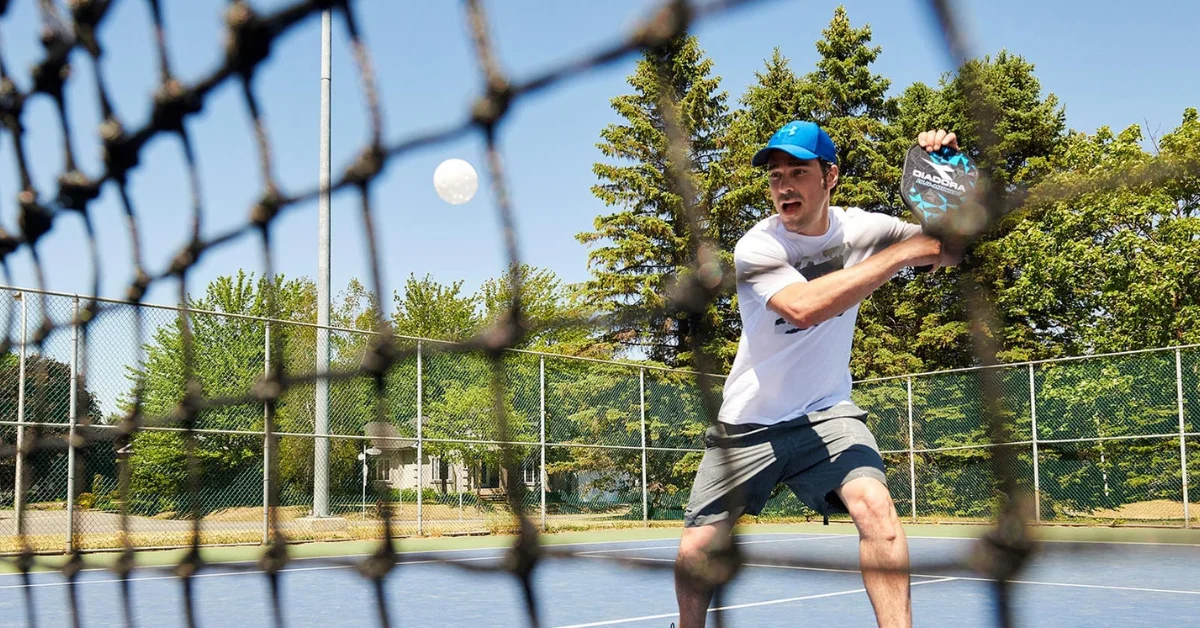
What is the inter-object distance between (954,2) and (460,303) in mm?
19676

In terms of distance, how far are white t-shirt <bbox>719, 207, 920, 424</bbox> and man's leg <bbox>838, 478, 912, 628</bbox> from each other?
27 centimetres

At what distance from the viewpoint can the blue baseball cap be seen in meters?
2.47

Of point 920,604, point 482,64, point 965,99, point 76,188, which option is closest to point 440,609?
point 920,604

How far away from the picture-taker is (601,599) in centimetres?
668

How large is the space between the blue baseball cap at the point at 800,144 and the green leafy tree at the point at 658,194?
0.18 metres

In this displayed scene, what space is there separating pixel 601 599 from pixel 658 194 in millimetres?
2752

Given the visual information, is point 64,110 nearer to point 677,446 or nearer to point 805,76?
point 677,446

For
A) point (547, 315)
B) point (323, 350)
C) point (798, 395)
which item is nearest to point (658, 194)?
point (547, 315)

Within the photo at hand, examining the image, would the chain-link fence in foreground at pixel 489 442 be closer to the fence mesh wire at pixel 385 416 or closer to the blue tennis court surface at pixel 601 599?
the fence mesh wire at pixel 385 416

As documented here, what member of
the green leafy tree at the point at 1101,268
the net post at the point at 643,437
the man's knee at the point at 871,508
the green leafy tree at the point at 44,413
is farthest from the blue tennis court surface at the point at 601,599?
the net post at the point at 643,437

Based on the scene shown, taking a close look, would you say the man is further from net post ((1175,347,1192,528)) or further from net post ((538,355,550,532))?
net post ((1175,347,1192,528))

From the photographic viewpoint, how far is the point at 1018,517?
118cm

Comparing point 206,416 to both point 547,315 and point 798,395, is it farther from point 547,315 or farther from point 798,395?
point 798,395

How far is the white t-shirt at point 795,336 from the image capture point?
2645mm
